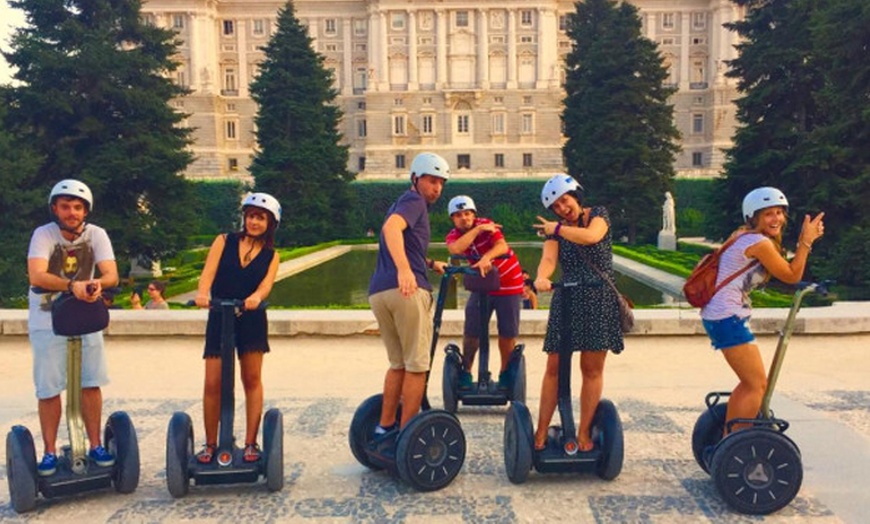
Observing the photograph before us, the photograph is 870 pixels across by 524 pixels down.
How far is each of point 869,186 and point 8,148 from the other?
17.6 meters

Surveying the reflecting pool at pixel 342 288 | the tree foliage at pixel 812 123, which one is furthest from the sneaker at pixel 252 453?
the tree foliage at pixel 812 123

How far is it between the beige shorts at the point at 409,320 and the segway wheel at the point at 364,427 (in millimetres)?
469

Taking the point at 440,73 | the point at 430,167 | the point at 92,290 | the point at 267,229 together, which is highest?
the point at 440,73

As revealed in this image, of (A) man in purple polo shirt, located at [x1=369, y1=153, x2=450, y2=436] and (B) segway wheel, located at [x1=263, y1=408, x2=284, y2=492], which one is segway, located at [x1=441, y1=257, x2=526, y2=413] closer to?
(A) man in purple polo shirt, located at [x1=369, y1=153, x2=450, y2=436]

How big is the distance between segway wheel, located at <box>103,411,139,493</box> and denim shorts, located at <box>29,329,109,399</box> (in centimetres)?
27

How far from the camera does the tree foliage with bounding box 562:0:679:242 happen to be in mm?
31250

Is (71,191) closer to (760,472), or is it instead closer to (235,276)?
(235,276)

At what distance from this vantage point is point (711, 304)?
4160 millimetres

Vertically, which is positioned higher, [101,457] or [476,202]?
[476,202]

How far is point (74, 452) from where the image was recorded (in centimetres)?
415

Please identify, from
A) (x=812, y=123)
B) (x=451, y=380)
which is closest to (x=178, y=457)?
(x=451, y=380)

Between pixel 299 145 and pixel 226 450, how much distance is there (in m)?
30.4

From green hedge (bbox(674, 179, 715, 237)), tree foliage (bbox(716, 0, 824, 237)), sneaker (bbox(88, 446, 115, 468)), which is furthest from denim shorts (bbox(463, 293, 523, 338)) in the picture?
green hedge (bbox(674, 179, 715, 237))

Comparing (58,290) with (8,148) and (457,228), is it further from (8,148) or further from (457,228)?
(8,148)
